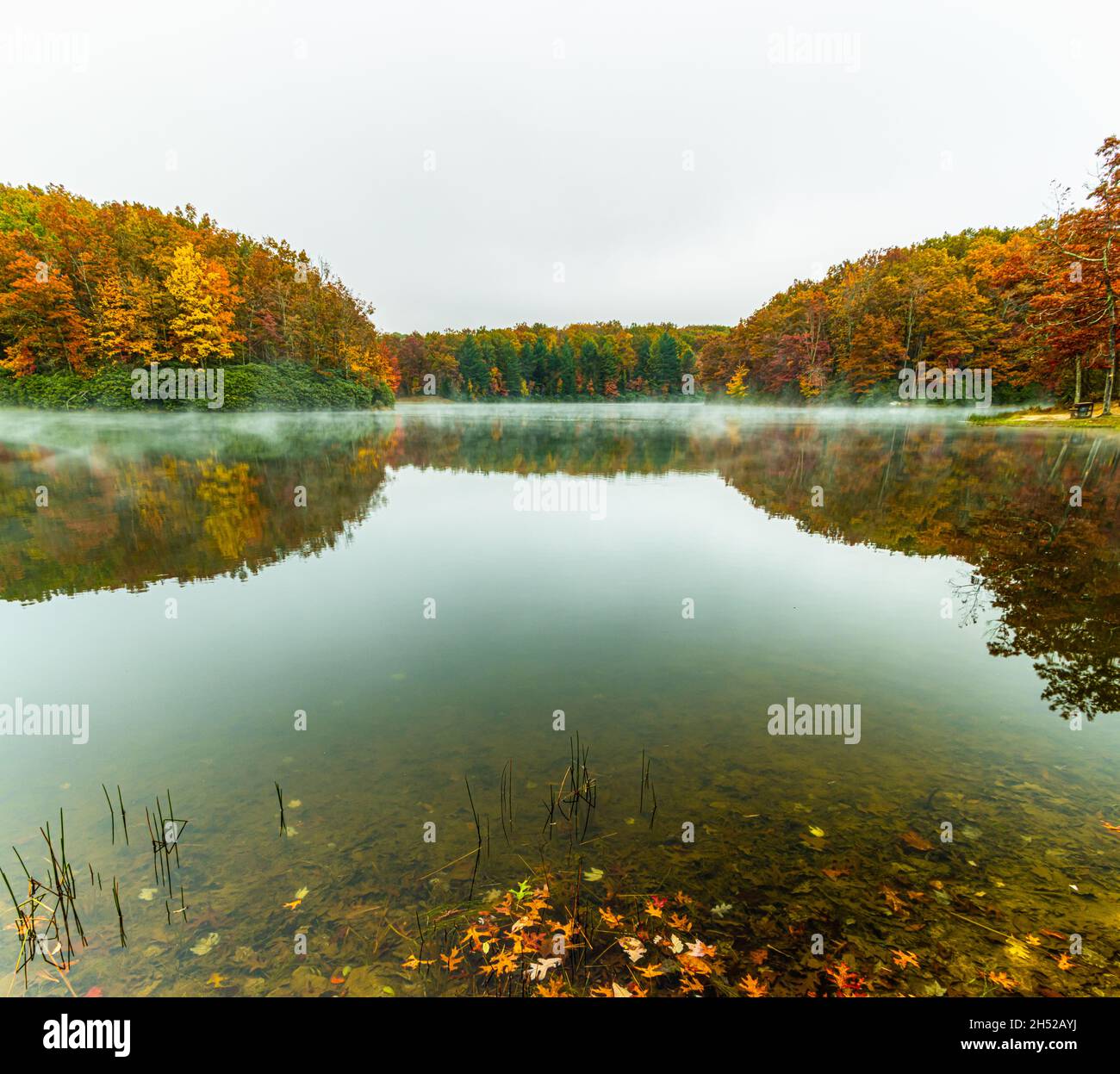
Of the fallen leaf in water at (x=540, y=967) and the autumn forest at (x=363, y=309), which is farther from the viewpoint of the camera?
the autumn forest at (x=363, y=309)

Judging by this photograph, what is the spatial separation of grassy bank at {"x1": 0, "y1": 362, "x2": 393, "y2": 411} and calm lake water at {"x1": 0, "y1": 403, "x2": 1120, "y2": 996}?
52295mm

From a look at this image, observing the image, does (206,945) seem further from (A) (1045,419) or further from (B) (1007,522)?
(A) (1045,419)

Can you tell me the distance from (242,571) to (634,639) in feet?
29.3

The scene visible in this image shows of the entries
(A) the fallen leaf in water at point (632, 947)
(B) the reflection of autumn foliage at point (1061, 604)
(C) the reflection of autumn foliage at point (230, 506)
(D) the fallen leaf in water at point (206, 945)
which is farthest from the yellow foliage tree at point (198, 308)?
(A) the fallen leaf in water at point (632, 947)

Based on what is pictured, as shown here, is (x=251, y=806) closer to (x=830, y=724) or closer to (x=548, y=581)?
(x=830, y=724)

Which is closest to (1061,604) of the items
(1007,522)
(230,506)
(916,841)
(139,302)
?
(1007,522)

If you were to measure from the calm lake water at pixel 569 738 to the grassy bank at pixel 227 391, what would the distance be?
5229 centimetres

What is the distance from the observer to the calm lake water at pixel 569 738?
3.79 metres

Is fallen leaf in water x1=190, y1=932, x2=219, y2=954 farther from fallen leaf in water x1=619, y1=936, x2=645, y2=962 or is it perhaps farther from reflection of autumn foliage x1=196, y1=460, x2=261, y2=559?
reflection of autumn foliage x1=196, y1=460, x2=261, y2=559

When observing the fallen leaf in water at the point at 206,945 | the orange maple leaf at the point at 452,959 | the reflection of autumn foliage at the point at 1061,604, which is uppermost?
the reflection of autumn foliage at the point at 1061,604

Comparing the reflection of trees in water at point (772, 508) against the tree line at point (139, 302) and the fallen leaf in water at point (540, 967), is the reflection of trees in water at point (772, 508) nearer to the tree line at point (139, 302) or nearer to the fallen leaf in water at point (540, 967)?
the fallen leaf in water at point (540, 967)

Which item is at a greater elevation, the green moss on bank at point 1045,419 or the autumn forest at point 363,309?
the autumn forest at point 363,309

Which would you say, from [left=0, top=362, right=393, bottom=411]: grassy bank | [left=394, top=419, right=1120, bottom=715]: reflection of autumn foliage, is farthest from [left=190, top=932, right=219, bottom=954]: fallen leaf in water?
[left=0, top=362, right=393, bottom=411]: grassy bank
